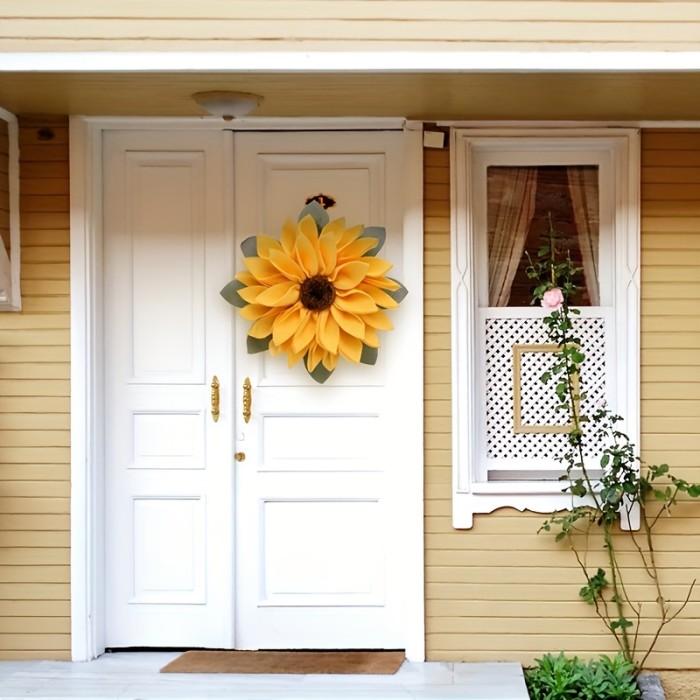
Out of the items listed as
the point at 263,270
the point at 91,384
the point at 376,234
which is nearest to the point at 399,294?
the point at 376,234

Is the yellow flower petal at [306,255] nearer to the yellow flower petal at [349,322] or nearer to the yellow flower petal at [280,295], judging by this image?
the yellow flower petal at [280,295]

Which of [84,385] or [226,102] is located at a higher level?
[226,102]

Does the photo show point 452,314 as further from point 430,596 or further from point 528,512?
point 430,596

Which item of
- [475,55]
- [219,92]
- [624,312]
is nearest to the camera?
[475,55]

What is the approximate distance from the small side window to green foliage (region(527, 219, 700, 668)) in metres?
2.23

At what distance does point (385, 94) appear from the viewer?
378 cm

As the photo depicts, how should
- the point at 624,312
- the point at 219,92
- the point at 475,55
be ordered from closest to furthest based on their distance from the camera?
1. the point at 475,55
2. the point at 219,92
3. the point at 624,312

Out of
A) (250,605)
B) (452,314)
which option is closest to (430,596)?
(250,605)

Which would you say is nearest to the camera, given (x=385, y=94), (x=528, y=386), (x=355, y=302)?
(x=385, y=94)

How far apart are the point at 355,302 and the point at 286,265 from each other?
1.10 ft

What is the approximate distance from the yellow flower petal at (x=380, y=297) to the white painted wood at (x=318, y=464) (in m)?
0.20

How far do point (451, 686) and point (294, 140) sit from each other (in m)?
2.40

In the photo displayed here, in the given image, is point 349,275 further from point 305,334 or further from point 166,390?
point 166,390

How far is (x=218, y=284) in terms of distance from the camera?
4.28 m
